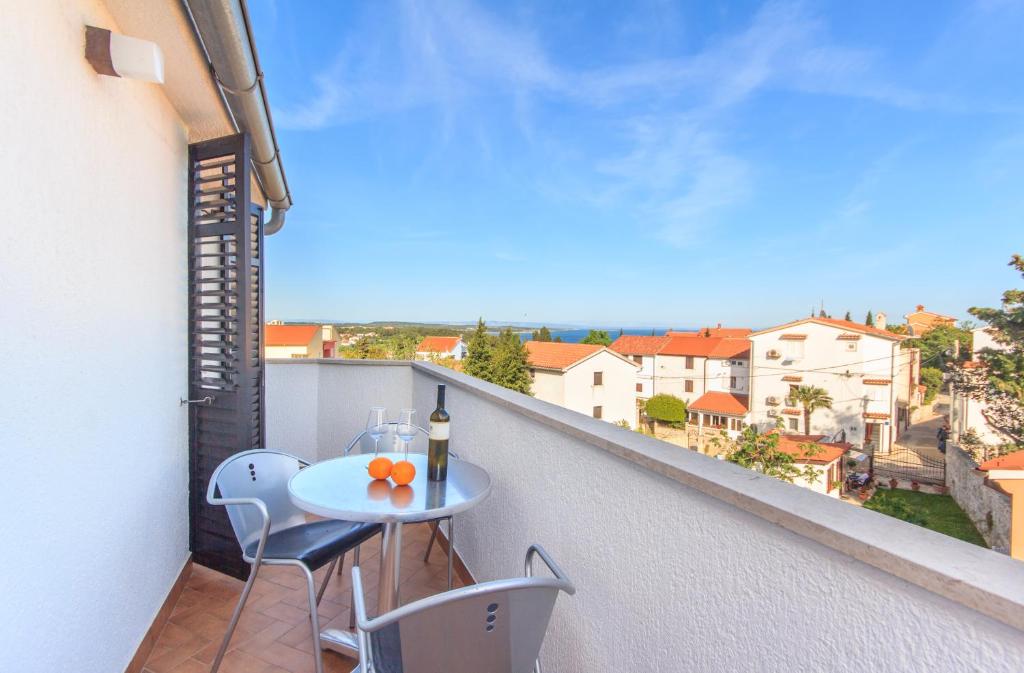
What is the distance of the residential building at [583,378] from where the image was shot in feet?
79.3

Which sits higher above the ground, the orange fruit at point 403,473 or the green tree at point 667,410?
the orange fruit at point 403,473

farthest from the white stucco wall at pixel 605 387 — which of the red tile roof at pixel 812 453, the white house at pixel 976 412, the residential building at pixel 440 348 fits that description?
the white house at pixel 976 412

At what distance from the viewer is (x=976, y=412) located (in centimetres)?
752

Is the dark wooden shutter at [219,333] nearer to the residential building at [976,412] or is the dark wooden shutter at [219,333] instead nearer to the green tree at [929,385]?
the residential building at [976,412]

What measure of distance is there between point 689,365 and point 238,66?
105 ft

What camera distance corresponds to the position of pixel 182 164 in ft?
8.57

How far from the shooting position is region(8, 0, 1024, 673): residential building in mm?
782

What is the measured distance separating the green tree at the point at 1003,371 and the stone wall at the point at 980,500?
2.34 ft

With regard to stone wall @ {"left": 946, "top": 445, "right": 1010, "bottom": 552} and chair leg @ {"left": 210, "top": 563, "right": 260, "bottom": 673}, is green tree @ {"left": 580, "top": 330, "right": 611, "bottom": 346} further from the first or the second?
chair leg @ {"left": 210, "top": 563, "right": 260, "bottom": 673}

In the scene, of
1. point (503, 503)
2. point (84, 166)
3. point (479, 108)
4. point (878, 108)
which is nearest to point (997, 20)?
point (878, 108)

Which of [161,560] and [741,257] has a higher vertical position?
[741,257]

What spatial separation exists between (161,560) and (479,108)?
2543cm

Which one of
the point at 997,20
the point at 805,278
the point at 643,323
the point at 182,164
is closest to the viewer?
the point at 182,164

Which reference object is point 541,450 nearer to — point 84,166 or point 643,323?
point 84,166
